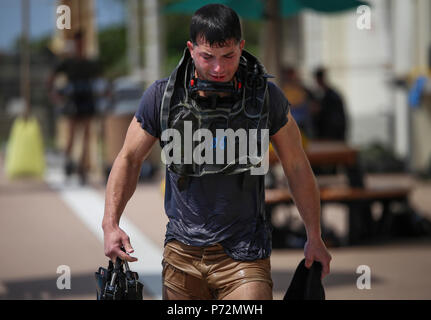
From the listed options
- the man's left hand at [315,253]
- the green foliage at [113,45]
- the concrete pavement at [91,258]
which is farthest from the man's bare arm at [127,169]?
the green foliage at [113,45]

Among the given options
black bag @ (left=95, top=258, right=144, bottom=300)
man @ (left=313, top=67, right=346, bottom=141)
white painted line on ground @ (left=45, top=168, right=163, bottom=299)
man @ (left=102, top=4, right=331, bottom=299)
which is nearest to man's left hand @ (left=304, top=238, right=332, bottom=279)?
man @ (left=102, top=4, right=331, bottom=299)

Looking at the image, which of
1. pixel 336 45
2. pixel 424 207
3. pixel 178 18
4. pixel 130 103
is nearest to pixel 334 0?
pixel 424 207

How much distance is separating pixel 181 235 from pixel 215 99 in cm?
54

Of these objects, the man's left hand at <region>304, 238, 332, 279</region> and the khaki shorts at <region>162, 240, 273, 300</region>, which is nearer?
the khaki shorts at <region>162, 240, 273, 300</region>

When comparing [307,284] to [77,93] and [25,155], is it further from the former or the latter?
[25,155]

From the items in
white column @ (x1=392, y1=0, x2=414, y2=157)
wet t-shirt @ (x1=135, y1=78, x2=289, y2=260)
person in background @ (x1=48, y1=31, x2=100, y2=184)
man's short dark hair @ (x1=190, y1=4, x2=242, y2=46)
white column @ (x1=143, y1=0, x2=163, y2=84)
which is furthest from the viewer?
white column @ (x1=143, y1=0, x2=163, y2=84)

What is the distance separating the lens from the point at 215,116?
3098 millimetres

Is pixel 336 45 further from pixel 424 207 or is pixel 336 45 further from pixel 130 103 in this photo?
pixel 424 207

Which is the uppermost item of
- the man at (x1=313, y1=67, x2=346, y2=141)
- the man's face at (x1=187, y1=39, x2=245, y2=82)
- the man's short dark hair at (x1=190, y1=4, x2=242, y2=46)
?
the man at (x1=313, y1=67, x2=346, y2=141)

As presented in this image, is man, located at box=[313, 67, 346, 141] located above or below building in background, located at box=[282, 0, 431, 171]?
below

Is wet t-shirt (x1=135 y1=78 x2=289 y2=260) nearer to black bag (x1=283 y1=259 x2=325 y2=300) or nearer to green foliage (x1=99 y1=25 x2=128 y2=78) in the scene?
black bag (x1=283 y1=259 x2=325 y2=300)

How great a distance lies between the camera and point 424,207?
35.9 ft

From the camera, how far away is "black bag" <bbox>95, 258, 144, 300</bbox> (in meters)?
3.02

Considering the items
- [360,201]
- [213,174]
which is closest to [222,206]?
[213,174]
